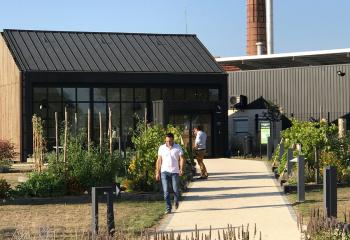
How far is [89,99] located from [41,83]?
257cm

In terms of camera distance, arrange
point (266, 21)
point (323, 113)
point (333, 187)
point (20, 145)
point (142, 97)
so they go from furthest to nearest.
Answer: point (266, 21) → point (323, 113) → point (142, 97) → point (20, 145) → point (333, 187)

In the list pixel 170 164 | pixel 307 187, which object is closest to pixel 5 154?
pixel 307 187

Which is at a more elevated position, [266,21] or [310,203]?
[266,21]

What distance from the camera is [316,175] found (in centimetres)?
2017

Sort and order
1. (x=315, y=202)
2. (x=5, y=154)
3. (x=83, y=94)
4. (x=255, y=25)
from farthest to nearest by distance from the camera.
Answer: (x=255, y=25) < (x=83, y=94) < (x=5, y=154) < (x=315, y=202)

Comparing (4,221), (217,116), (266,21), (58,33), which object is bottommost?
(4,221)

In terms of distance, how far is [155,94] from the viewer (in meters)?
39.2

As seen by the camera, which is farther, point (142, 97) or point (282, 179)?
point (142, 97)

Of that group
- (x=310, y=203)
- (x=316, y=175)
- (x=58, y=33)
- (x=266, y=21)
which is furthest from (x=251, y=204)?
(x=266, y=21)

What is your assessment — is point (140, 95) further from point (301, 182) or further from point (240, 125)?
point (301, 182)

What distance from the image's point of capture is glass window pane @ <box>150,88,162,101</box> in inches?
1538

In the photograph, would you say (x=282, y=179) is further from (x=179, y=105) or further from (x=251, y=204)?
(x=179, y=105)

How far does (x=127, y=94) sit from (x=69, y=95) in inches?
119

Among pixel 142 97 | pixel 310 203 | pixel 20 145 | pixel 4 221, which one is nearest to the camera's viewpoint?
pixel 4 221
